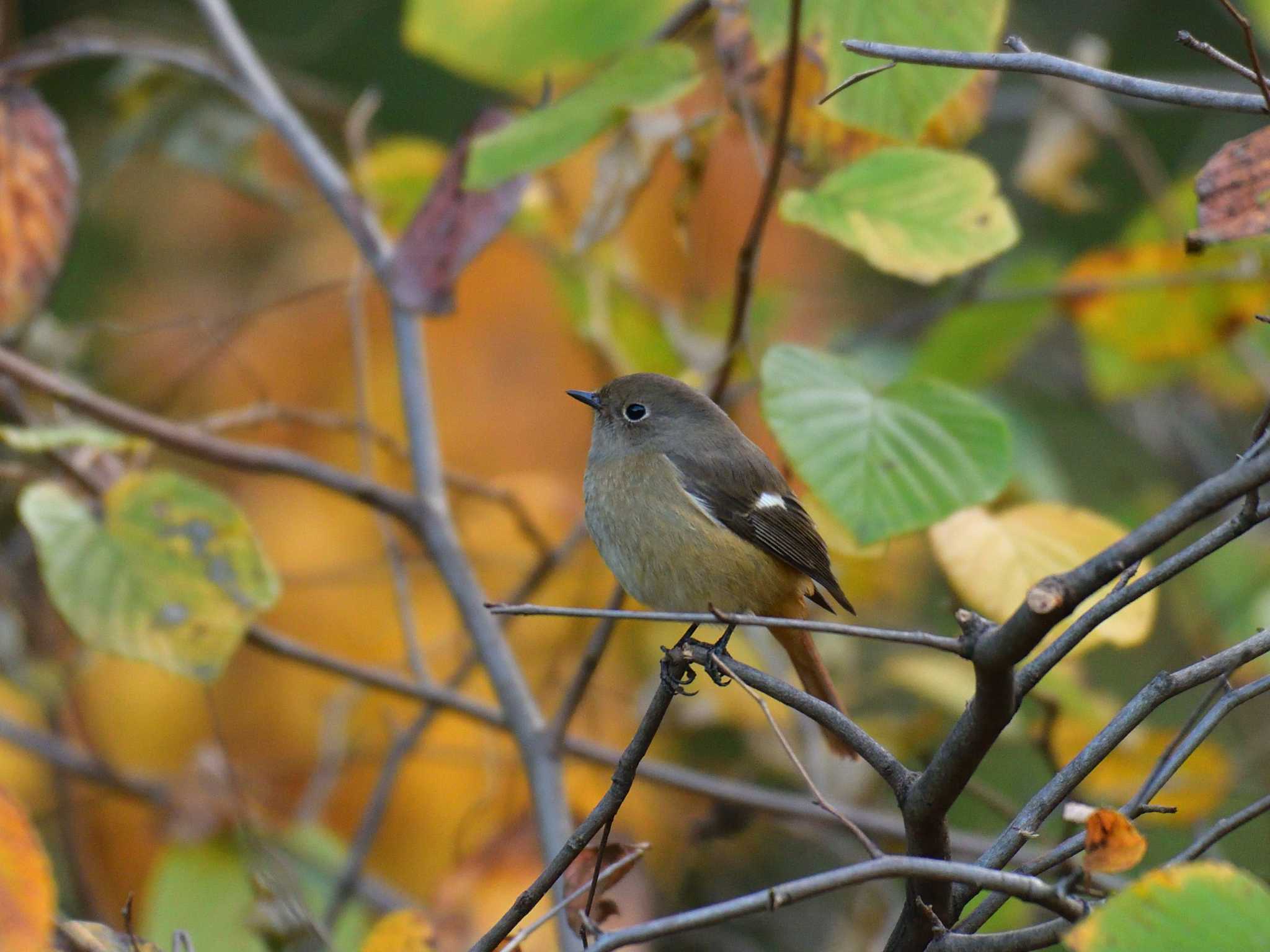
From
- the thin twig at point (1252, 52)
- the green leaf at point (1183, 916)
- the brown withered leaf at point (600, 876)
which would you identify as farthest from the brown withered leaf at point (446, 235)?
the green leaf at point (1183, 916)

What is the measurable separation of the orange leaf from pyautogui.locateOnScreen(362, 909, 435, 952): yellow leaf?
44cm

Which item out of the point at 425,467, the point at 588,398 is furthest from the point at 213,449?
the point at 588,398

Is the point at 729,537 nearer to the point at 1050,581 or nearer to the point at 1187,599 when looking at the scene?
the point at 1050,581

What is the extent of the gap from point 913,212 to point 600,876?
1069 mm

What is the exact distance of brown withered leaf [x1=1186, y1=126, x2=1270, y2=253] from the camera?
141 cm

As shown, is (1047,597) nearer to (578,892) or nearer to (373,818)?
(578,892)

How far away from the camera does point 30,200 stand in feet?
7.57

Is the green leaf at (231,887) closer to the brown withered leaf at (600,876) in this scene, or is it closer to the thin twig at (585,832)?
the brown withered leaf at (600,876)

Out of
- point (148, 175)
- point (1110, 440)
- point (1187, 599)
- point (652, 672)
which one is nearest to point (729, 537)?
point (652, 672)

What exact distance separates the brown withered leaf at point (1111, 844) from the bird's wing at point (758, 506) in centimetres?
109

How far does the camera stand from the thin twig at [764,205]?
1.86 meters

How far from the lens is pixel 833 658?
3.76 meters

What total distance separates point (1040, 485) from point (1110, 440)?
7.74 ft

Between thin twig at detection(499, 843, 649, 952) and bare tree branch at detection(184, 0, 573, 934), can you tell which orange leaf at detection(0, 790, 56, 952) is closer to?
thin twig at detection(499, 843, 649, 952)
